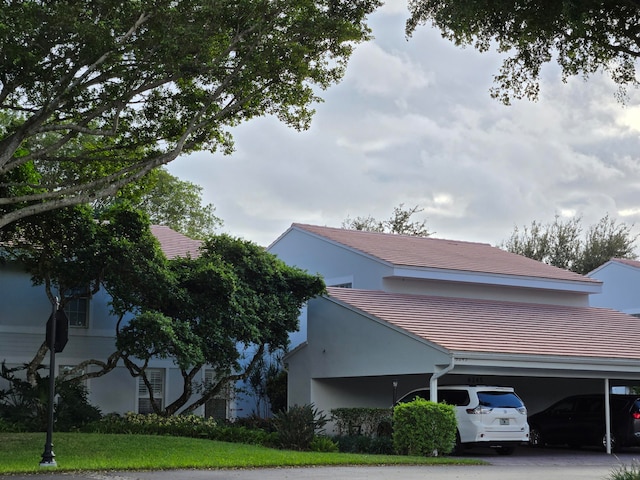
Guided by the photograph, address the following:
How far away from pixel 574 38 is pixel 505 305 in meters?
16.5

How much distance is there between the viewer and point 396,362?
24219 mm

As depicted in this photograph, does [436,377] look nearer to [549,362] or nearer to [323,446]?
[323,446]

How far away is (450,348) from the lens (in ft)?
73.5

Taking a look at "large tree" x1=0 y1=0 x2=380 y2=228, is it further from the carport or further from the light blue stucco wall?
the light blue stucco wall

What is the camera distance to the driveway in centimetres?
1577

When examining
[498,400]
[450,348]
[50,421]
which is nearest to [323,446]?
[450,348]

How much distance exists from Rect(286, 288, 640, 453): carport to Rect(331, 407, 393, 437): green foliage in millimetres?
1023

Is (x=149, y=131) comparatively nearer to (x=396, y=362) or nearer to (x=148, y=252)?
(x=148, y=252)

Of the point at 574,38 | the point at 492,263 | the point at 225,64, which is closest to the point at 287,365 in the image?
the point at 492,263

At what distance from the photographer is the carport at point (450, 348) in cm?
2341

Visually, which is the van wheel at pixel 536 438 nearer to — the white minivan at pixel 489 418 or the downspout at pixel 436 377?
the white minivan at pixel 489 418

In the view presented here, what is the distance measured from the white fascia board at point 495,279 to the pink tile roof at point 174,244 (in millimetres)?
6863

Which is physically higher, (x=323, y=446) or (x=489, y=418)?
(x=489, y=418)

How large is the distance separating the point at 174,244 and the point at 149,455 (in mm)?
13672
